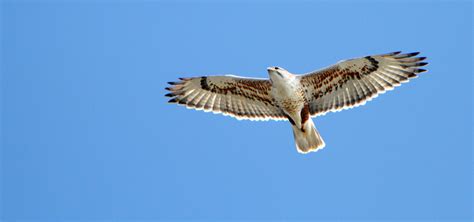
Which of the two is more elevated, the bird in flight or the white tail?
the bird in flight

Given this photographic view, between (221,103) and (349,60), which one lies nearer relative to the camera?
(349,60)

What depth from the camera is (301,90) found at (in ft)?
48.7

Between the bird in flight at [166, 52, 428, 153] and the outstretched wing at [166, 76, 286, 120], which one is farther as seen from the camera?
the outstretched wing at [166, 76, 286, 120]

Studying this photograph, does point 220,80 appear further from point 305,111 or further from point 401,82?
point 401,82

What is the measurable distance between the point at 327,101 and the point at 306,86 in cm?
48

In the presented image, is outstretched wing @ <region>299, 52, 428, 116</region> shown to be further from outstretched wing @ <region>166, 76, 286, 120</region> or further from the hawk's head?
outstretched wing @ <region>166, 76, 286, 120</region>

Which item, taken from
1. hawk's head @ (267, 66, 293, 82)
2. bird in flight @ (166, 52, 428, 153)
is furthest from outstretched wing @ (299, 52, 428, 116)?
hawk's head @ (267, 66, 293, 82)

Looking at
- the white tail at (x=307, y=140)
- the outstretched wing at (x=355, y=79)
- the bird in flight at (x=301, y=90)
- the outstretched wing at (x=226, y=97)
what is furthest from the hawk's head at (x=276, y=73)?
the white tail at (x=307, y=140)

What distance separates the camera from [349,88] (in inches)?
592

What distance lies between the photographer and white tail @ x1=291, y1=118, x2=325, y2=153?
15234mm

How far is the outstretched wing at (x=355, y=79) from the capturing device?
1475 centimetres

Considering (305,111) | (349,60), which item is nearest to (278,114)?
(305,111)

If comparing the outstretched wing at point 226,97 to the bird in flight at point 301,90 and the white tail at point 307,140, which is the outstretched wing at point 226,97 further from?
the white tail at point 307,140

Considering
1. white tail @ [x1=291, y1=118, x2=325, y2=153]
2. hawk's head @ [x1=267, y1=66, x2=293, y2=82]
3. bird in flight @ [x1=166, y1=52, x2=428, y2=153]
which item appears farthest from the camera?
white tail @ [x1=291, y1=118, x2=325, y2=153]
